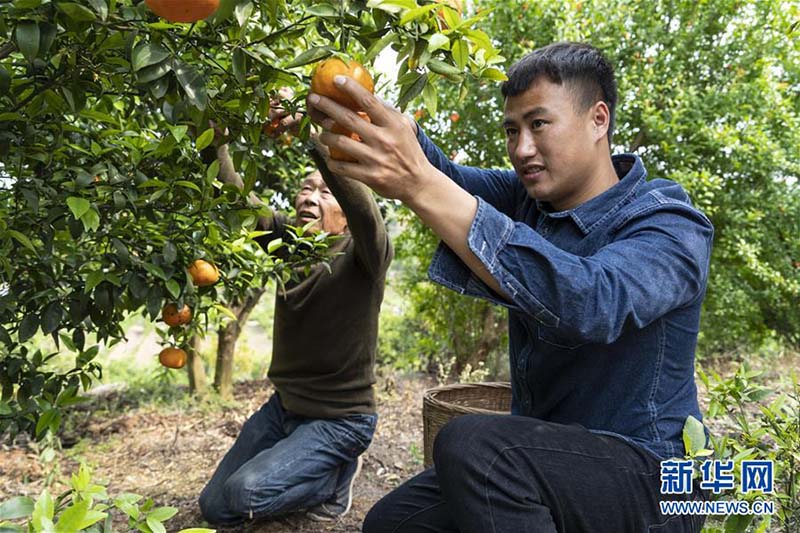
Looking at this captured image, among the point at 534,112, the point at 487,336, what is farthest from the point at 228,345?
the point at 534,112

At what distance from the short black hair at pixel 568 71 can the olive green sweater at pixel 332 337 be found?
1.14 metres

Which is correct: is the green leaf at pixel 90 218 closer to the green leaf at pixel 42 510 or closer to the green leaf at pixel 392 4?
the green leaf at pixel 42 510

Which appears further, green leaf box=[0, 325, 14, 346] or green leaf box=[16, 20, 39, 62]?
green leaf box=[0, 325, 14, 346]

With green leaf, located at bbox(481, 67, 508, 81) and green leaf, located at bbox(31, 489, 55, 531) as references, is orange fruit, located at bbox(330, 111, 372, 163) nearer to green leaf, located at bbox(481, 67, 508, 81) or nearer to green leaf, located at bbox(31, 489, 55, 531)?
green leaf, located at bbox(481, 67, 508, 81)

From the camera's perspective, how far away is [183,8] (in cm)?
100

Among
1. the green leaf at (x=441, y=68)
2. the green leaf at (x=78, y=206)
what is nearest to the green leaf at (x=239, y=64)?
the green leaf at (x=441, y=68)

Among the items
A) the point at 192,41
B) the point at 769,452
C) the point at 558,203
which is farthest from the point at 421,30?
the point at 769,452

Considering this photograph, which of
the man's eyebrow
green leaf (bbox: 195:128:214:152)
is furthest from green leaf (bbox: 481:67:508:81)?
green leaf (bbox: 195:128:214:152)

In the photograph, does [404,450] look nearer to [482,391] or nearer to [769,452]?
[482,391]

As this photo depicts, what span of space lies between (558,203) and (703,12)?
369cm

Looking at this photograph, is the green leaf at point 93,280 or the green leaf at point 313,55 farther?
the green leaf at point 93,280

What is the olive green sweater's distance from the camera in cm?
273

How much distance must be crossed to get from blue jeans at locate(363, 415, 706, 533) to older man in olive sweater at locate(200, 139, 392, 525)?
Result: 3.91 feet

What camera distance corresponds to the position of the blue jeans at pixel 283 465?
260 centimetres
